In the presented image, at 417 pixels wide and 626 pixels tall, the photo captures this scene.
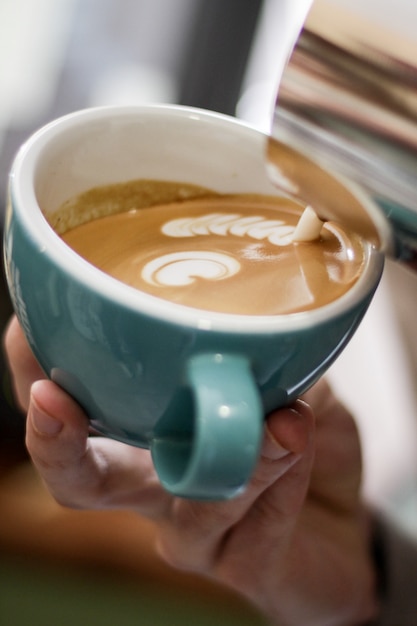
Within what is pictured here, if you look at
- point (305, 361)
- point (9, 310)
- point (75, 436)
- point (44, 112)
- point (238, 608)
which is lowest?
point (238, 608)

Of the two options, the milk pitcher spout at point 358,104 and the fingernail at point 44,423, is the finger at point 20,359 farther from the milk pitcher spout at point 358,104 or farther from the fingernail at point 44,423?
the milk pitcher spout at point 358,104

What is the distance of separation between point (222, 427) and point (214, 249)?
0.17 meters

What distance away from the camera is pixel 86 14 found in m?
1.10

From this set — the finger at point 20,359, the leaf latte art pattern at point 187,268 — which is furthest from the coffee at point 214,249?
the finger at point 20,359

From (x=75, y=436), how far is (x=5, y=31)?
88cm

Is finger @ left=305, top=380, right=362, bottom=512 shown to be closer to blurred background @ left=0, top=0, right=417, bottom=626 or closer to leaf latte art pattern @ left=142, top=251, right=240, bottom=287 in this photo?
blurred background @ left=0, top=0, right=417, bottom=626

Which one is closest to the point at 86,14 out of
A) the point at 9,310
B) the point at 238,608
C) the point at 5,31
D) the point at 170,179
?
the point at 5,31

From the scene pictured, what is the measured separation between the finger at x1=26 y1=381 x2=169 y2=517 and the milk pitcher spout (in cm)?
18

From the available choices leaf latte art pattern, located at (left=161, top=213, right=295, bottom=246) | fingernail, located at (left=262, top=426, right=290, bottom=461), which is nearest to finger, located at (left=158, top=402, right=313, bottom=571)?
fingernail, located at (left=262, top=426, right=290, bottom=461)

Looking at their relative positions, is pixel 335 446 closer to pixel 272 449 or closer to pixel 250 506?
pixel 250 506

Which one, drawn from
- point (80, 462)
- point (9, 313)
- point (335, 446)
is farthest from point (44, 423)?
point (9, 313)

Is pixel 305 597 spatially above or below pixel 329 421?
below

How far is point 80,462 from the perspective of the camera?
0.47 metres

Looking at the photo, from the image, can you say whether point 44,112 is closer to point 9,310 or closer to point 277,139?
point 9,310
